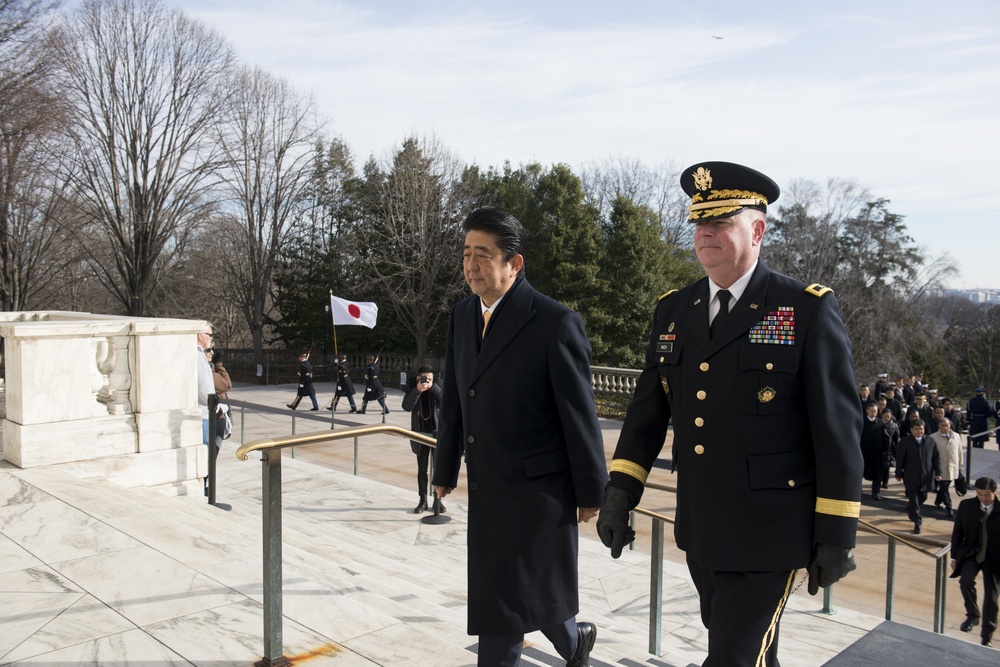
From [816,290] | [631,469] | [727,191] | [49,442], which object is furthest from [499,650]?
[49,442]

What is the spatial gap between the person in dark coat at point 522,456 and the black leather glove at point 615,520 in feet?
0.74

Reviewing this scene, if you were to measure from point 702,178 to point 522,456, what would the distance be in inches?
49.0

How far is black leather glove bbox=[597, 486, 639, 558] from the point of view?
2818 millimetres

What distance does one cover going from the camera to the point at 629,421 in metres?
3.01

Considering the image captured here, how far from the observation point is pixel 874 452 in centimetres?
1398

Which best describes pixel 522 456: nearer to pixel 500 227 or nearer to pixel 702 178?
pixel 500 227

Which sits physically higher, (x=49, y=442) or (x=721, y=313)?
(x=721, y=313)

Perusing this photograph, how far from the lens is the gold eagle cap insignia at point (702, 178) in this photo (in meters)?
2.81

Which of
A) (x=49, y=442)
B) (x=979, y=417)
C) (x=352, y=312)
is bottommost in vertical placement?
(x=979, y=417)

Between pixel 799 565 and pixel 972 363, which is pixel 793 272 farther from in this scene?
pixel 799 565

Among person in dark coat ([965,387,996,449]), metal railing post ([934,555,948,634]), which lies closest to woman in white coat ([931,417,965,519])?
metal railing post ([934,555,948,634])

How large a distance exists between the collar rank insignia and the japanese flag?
20987mm

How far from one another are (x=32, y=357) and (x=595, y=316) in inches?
1044

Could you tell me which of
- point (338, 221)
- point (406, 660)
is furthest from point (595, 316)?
point (406, 660)
